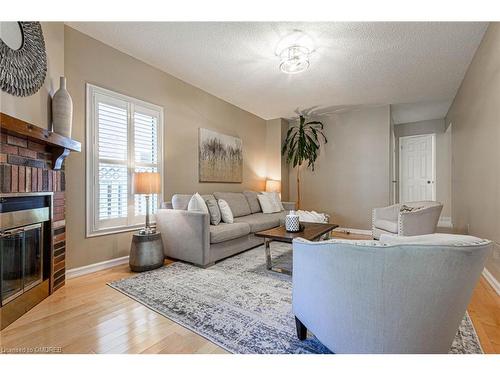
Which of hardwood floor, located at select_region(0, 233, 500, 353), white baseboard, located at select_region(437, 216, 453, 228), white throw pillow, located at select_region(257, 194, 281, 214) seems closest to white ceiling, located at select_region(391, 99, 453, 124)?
white baseboard, located at select_region(437, 216, 453, 228)

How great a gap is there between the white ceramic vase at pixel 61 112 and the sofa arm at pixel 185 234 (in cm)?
133

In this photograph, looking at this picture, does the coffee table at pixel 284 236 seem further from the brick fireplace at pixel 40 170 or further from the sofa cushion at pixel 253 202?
the brick fireplace at pixel 40 170

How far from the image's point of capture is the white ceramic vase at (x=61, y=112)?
2191 millimetres

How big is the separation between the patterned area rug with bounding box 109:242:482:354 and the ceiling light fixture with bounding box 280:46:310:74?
2.35 m

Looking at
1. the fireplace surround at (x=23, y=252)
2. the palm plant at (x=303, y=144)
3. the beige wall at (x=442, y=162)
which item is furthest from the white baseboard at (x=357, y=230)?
the fireplace surround at (x=23, y=252)

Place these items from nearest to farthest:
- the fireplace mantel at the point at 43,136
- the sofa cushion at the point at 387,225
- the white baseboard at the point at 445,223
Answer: the fireplace mantel at the point at 43,136, the sofa cushion at the point at 387,225, the white baseboard at the point at 445,223

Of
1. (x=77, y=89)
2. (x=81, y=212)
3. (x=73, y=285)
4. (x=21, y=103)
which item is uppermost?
(x=77, y=89)

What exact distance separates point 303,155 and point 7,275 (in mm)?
4697

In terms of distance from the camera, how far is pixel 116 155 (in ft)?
9.38

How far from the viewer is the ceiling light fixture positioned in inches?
106

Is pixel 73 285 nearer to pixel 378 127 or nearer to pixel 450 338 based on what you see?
pixel 450 338

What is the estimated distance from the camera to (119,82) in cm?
291

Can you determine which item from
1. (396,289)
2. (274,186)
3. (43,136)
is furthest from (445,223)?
(43,136)

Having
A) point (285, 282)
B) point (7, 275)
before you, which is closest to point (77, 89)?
point (7, 275)
